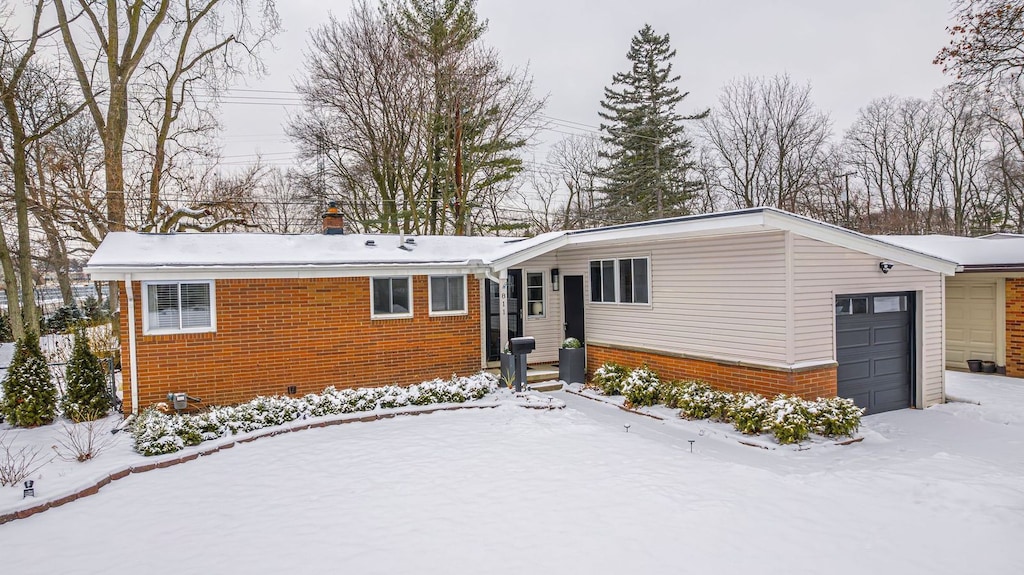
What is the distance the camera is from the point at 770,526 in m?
4.76

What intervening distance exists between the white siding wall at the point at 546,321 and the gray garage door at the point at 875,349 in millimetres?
5736

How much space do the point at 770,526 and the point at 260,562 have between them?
4284mm

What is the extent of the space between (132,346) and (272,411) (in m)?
2.58

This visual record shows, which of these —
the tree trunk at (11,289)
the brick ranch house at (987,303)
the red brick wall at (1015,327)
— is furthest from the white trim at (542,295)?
the tree trunk at (11,289)

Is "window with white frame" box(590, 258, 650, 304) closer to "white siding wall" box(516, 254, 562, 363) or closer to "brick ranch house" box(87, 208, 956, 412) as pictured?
"brick ranch house" box(87, 208, 956, 412)

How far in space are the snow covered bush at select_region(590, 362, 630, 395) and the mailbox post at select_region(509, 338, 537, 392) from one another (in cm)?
149

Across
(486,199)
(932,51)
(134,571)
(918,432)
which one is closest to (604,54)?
(486,199)

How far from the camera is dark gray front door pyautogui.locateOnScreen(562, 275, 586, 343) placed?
12148 mm

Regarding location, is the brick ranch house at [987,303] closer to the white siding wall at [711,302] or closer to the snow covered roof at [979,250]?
the snow covered roof at [979,250]

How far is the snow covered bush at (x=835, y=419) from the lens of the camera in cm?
734

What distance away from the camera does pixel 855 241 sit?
8.23 meters

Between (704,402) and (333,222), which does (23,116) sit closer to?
(333,222)

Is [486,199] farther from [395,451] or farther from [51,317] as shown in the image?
[51,317]

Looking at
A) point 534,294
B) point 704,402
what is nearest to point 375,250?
point 534,294
